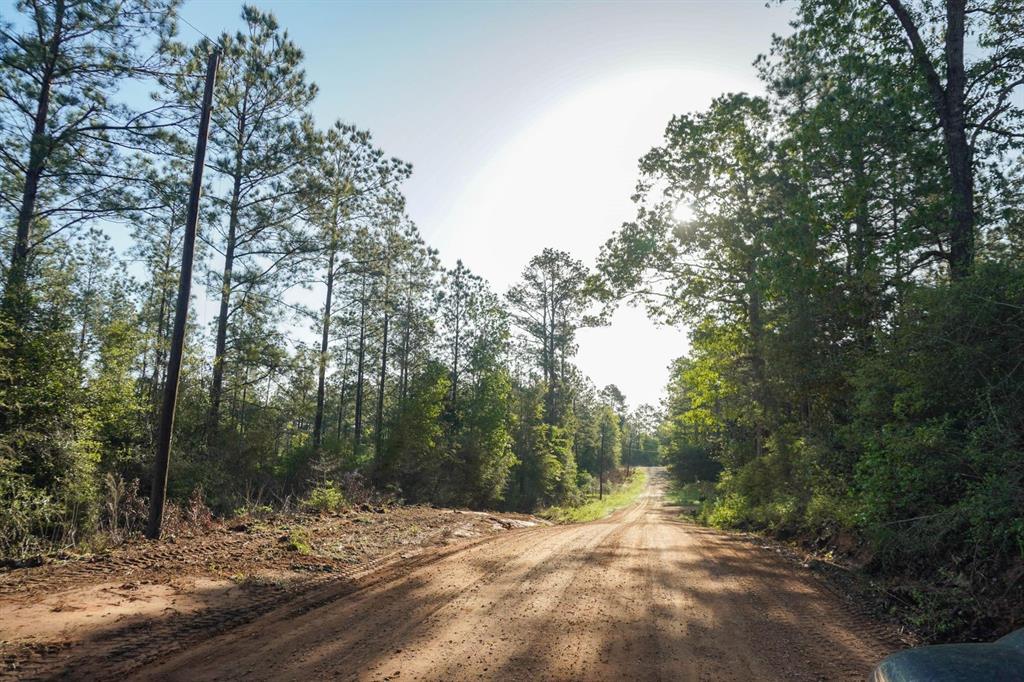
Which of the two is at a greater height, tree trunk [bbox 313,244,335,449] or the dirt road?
tree trunk [bbox 313,244,335,449]

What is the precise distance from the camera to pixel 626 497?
54.2 m

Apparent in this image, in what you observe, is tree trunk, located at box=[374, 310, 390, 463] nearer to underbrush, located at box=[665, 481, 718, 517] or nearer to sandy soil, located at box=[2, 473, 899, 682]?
sandy soil, located at box=[2, 473, 899, 682]

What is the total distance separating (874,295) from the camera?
11414 millimetres

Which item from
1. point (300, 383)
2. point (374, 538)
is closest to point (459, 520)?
point (374, 538)

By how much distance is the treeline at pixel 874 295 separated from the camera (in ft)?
20.5

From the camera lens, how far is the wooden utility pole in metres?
9.16

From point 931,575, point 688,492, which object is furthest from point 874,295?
point 688,492

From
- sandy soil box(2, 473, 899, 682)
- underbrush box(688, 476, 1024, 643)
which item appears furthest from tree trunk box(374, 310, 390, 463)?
underbrush box(688, 476, 1024, 643)

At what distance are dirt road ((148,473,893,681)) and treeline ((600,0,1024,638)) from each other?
147 cm

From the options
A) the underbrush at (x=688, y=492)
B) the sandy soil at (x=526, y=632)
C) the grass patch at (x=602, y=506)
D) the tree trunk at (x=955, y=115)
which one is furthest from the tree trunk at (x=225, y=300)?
the underbrush at (x=688, y=492)

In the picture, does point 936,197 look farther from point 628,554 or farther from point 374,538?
point 374,538

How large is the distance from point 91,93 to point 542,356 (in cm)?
2898

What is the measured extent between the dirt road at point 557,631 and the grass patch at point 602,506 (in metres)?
20.3

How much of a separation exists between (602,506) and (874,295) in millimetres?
33308
